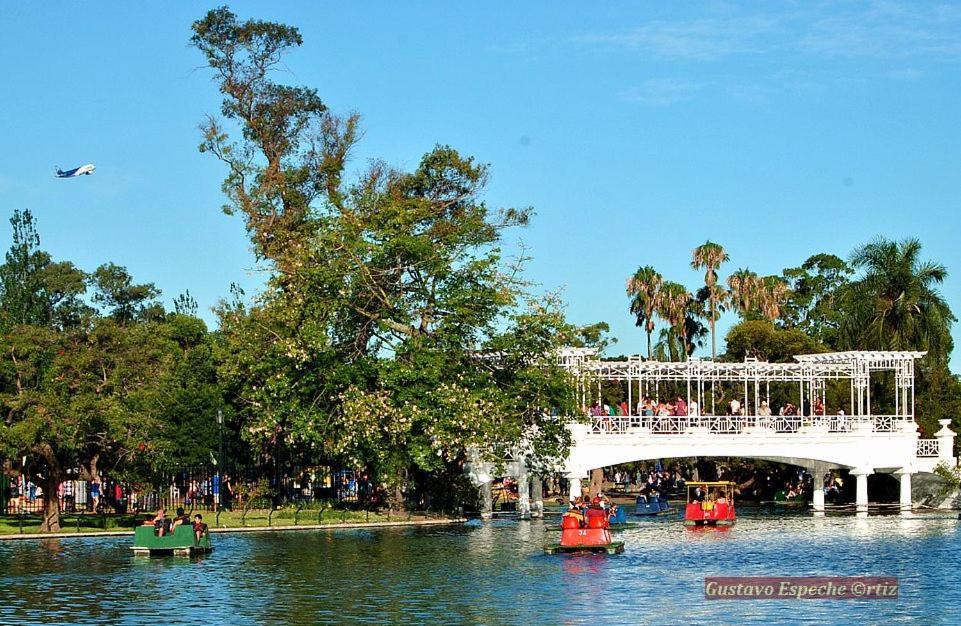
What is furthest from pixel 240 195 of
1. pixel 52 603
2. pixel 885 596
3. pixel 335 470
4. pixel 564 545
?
pixel 885 596

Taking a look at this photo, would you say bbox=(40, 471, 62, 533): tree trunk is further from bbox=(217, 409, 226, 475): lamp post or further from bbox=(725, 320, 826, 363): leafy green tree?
bbox=(725, 320, 826, 363): leafy green tree

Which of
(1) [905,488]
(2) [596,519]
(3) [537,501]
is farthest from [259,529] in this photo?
(1) [905,488]

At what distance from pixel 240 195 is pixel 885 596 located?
146ft

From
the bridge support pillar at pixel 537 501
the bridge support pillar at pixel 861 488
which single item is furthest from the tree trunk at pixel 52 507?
the bridge support pillar at pixel 861 488

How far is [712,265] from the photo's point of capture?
4045 inches

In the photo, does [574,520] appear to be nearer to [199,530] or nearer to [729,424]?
[199,530]

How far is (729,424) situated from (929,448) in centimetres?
1219

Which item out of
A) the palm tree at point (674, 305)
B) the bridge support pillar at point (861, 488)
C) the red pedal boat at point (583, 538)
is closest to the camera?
the red pedal boat at point (583, 538)

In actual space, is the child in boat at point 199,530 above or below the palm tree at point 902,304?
below

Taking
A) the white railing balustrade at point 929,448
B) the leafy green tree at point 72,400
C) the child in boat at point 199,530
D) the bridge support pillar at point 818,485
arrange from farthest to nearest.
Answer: the bridge support pillar at point 818,485 → the white railing balustrade at point 929,448 → the leafy green tree at point 72,400 → the child in boat at point 199,530

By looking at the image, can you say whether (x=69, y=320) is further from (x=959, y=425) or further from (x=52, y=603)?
(x=52, y=603)

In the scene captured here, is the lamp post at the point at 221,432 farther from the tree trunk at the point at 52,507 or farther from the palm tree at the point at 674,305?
the palm tree at the point at 674,305

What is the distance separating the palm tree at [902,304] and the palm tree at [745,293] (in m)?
17.3

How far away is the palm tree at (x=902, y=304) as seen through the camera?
8381cm
